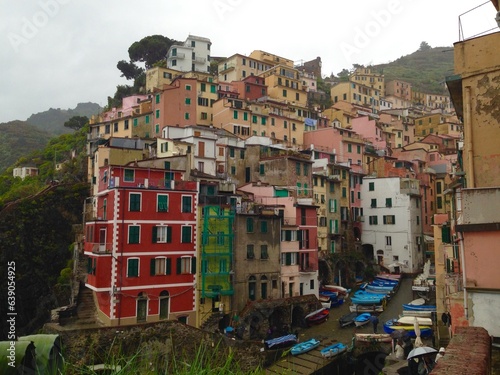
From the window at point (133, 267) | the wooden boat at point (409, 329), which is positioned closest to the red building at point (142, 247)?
the window at point (133, 267)

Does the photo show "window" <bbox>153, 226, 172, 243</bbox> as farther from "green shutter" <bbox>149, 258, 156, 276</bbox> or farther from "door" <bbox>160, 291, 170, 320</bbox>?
"door" <bbox>160, 291, 170, 320</bbox>

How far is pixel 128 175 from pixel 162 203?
3557mm

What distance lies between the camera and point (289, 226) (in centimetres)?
4247

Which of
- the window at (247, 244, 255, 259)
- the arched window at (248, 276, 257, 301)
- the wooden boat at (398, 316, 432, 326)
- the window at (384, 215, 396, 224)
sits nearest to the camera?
the wooden boat at (398, 316, 432, 326)

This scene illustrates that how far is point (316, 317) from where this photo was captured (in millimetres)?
39719

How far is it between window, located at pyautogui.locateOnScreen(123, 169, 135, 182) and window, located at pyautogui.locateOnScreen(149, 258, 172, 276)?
673cm

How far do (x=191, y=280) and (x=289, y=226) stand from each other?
462 inches

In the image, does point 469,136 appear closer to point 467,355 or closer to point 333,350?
point 467,355

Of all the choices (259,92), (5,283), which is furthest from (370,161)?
(5,283)

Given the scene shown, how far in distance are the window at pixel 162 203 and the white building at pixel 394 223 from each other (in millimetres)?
33787

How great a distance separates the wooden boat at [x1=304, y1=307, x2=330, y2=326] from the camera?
39609 mm

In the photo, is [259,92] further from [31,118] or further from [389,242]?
[31,118]

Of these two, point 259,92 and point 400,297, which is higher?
point 259,92

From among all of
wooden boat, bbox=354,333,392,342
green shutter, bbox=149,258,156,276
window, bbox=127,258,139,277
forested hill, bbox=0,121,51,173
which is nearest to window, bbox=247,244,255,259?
green shutter, bbox=149,258,156,276
